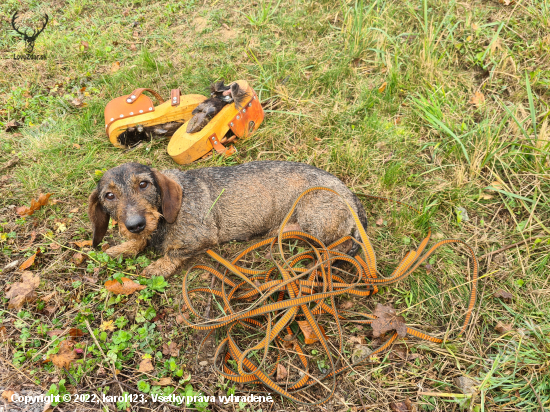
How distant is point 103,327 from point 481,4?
6.64 metres

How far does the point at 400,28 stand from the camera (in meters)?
A: 5.48

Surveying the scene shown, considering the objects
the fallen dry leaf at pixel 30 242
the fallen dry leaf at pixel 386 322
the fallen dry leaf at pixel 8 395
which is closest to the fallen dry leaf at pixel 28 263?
the fallen dry leaf at pixel 30 242

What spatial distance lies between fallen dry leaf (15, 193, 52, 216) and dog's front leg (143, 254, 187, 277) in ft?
5.13

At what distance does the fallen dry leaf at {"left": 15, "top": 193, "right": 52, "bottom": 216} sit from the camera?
4035 millimetres

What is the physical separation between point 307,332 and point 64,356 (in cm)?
196

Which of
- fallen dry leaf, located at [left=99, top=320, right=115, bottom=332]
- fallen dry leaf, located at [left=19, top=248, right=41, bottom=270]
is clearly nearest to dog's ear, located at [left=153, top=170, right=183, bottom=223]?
fallen dry leaf, located at [left=99, top=320, right=115, bottom=332]

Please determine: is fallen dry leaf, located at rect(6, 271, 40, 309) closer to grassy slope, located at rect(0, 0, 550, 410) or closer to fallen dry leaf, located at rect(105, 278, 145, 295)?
grassy slope, located at rect(0, 0, 550, 410)

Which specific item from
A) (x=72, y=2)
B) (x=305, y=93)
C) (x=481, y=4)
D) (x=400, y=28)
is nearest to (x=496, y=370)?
(x=305, y=93)

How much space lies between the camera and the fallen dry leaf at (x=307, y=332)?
308cm

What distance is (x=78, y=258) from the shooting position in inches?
143

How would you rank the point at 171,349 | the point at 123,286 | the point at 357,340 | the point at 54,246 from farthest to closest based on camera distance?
the point at 54,246, the point at 123,286, the point at 357,340, the point at 171,349

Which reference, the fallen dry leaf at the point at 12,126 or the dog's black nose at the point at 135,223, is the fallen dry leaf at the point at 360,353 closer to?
the dog's black nose at the point at 135,223

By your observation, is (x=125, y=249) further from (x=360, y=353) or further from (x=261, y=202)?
(x=360, y=353)

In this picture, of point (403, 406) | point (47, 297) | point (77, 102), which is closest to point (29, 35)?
point (77, 102)
